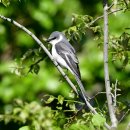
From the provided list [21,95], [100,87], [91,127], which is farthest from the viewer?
[100,87]

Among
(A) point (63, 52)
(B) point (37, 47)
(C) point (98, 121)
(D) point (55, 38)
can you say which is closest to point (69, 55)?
(A) point (63, 52)

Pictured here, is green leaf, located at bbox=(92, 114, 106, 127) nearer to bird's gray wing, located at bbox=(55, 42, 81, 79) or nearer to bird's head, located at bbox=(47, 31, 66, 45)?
bird's gray wing, located at bbox=(55, 42, 81, 79)

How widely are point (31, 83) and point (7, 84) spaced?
0.90ft

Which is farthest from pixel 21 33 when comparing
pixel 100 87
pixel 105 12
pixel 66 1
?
pixel 105 12

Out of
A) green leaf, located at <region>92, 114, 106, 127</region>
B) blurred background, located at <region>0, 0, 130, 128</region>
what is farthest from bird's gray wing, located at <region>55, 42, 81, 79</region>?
green leaf, located at <region>92, 114, 106, 127</region>

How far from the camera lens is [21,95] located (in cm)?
705

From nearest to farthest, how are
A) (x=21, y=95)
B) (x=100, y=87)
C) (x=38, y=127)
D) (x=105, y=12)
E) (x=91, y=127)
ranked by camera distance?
(x=38, y=127), (x=91, y=127), (x=105, y=12), (x=21, y=95), (x=100, y=87)

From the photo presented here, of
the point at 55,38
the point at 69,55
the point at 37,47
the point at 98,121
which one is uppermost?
the point at 37,47

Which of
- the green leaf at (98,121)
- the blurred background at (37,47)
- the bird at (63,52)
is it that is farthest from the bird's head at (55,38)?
the green leaf at (98,121)

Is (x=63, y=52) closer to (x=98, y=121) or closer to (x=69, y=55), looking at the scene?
(x=69, y=55)

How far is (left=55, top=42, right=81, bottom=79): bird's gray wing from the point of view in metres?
5.23

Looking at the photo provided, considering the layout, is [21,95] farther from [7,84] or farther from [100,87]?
[100,87]

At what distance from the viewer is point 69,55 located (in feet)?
18.0

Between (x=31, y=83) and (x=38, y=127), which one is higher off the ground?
(x=31, y=83)
